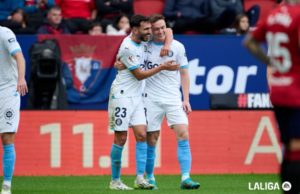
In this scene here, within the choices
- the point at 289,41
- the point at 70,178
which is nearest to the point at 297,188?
the point at 289,41

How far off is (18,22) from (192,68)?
3.17 metres

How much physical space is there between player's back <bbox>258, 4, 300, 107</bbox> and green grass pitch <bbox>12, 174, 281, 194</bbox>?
4234 mm

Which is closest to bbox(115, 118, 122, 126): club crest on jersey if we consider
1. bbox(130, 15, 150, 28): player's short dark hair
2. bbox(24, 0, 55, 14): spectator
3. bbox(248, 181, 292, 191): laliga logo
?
bbox(130, 15, 150, 28): player's short dark hair

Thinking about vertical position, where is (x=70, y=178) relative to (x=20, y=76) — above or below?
below

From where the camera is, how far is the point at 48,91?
54.5 ft

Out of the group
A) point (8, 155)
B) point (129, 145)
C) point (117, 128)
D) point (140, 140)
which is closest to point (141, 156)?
point (140, 140)

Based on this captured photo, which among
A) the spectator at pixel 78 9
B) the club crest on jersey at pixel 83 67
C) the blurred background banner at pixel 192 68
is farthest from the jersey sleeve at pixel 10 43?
the spectator at pixel 78 9

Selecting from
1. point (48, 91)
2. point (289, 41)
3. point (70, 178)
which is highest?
point (289, 41)

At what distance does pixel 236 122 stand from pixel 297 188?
27.9ft

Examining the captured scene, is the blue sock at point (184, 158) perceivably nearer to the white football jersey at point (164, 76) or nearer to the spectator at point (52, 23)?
the white football jersey at point (164, 76)

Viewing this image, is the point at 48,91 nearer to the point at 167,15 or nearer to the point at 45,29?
the point at 45,29

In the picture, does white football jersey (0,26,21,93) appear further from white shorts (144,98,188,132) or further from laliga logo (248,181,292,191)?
laliga logo (248,181,292,191)

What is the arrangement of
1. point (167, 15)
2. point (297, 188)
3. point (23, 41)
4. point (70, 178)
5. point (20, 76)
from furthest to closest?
point (167, 15) → point (23, 41) → point (70, 178) → point (20, 76) → point (297, 188)

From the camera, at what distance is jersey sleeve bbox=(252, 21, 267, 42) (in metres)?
7.86
